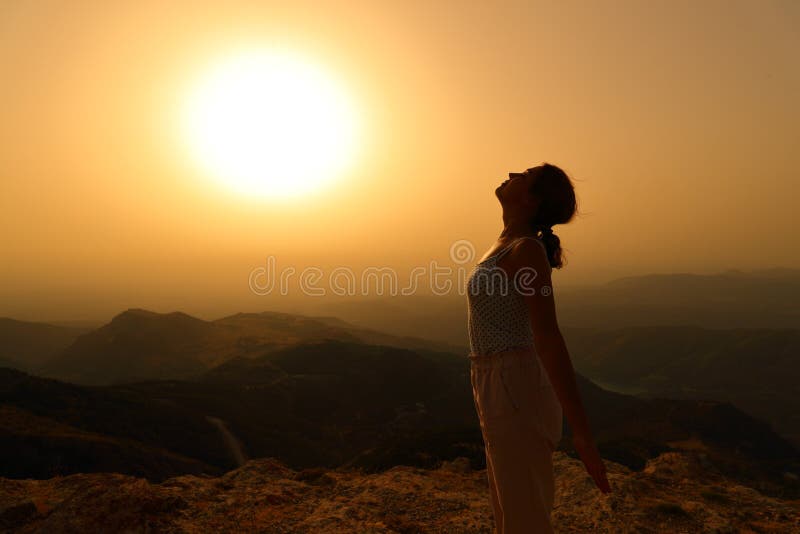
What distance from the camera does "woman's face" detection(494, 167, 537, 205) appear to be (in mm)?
3430

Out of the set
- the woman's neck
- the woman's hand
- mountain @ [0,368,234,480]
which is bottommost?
mountain @ [0,368,234,480]

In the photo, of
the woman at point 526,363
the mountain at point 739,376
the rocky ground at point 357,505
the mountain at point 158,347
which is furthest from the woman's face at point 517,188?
the mountain at point 739,376

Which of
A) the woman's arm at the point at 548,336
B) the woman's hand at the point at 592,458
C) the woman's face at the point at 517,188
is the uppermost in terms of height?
the woman's face at the point at 517,188

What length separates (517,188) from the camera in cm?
351

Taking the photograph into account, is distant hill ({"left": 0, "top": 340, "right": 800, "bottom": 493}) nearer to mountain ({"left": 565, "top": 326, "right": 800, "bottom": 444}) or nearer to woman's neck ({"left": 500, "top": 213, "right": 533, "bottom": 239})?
woman's neck ({"left": 500, "top": 213, "right": 533, "bottom": 239})

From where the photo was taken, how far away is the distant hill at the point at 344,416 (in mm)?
35688

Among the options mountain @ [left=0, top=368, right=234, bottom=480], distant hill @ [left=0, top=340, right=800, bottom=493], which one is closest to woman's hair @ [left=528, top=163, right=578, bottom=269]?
distant hill @ [left=0, top=340, right=800, bottom=493]

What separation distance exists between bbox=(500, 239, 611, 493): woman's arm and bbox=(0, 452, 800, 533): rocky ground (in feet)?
20.6

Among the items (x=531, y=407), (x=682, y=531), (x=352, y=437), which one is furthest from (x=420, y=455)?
(x=352, y=437)

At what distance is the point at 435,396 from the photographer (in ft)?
301

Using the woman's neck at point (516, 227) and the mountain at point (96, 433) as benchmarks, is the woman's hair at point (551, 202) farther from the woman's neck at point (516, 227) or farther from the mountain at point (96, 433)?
the mountain at point (96, 433)

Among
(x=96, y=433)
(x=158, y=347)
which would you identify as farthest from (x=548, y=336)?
(x=158, y=347)

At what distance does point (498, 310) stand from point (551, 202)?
914 millimetres

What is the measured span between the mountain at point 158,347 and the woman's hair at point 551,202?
132 m
